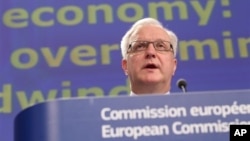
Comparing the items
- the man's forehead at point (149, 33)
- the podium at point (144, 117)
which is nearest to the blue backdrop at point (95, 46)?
the man's forehead at point (149, 33)

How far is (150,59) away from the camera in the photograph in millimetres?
1388

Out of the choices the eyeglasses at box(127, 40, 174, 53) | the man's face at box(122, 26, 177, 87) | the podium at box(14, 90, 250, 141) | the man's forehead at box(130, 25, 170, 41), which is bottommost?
the podium at box(14, 90, 250, 141)

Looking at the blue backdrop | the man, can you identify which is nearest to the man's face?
the man

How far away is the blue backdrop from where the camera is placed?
2.20 meters

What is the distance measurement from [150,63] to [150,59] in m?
0.01

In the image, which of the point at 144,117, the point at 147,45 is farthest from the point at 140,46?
the point at 144,117

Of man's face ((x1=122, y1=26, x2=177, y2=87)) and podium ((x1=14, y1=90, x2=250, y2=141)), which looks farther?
man's face ((x1=122, y1=26, x2=177, y2=87))

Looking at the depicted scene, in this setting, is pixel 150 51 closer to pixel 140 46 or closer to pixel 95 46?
pixel 140 46

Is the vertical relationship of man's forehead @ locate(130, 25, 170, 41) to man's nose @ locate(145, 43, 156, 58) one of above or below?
above

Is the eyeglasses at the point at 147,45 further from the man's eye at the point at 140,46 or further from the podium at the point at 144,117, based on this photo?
the podium at the point at 144,117

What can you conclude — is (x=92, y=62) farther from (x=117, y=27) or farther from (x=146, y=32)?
(x=146, y=32)

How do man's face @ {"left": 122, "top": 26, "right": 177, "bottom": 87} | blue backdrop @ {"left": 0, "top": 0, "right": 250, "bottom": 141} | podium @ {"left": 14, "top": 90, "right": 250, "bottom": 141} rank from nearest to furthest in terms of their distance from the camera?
podium @ {"left": 14, "top": 90, "right": 250, "bottom": 141} → man's face @ {"left": 122, "top": 26, "right": 177, "bottom": 87} → blue backdrop @ {"left": 0, "top": 0, "right": 250, "bottom": 141}

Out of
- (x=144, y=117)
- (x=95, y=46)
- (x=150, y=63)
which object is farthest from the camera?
(x=95, y=46)

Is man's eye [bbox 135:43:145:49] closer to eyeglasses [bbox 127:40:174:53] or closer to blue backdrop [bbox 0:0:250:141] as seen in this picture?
eyeglasses [bbox 127:40:174:53]
